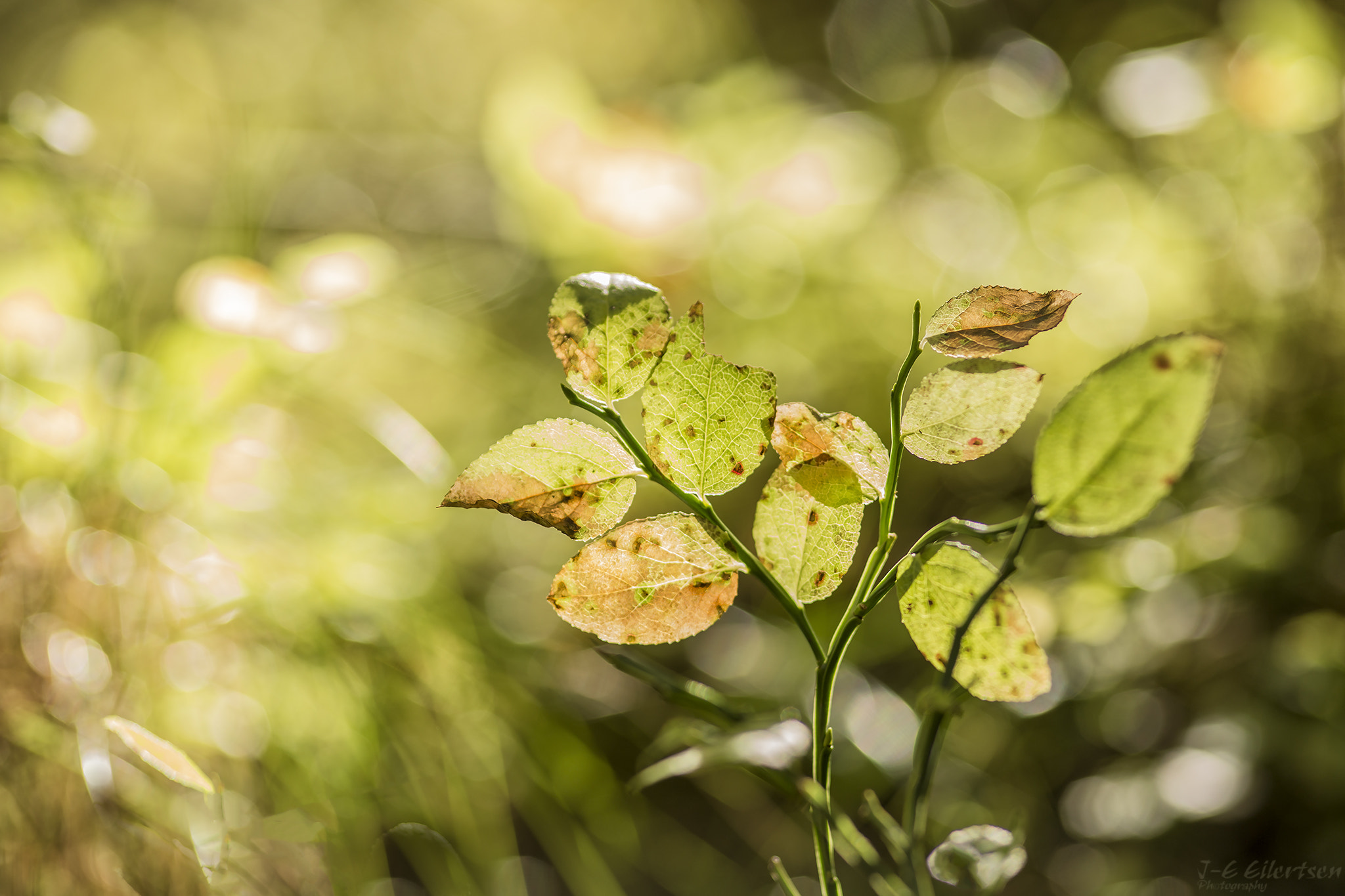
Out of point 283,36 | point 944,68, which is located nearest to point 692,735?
point 944,68

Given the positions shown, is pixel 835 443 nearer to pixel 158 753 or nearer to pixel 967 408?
pixel 967 408

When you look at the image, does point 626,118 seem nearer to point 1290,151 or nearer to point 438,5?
point 1290,151

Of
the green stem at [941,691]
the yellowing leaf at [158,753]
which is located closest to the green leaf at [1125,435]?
the green stem at [941,691]

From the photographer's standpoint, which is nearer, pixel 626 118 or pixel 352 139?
pixel 626 118

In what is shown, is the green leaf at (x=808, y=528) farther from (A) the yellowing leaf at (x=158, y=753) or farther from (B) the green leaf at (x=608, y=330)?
(A) the yellowing leaf at (x=158, y=753)

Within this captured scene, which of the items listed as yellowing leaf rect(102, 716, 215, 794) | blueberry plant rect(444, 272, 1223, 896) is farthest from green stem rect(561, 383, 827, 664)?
yellowing leaf rect(102, 716, 215, 794)

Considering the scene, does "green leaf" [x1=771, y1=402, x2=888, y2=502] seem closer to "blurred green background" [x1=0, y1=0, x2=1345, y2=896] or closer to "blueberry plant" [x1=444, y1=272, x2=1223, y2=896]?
"blueberry plant" [x1=444, y1=272, x2=1223, y2=896]

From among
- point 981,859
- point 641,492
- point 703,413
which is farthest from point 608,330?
point 641,492
